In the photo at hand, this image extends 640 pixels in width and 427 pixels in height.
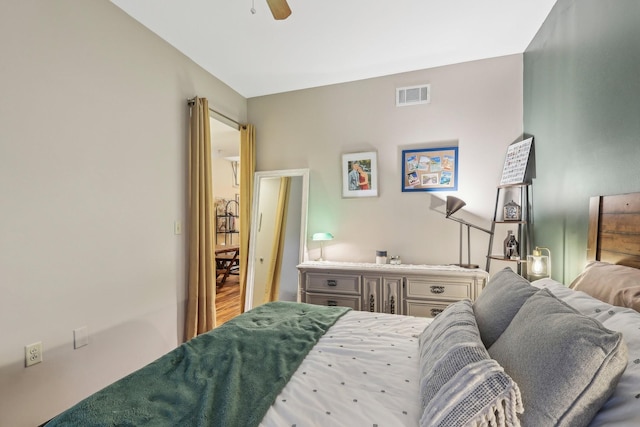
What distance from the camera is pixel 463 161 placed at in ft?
9.18

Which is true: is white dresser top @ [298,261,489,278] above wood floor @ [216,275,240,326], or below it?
above

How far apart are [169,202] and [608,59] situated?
2890 mm

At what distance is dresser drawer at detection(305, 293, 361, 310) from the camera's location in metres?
2.68

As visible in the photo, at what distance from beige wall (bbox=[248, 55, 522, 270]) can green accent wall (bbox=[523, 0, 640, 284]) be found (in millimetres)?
352

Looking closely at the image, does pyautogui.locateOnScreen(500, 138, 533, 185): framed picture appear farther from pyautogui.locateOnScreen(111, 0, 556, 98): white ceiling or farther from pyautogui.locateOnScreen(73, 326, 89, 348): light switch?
pyautogui.locateOnScreen(73, 326, 89, 348): light switch

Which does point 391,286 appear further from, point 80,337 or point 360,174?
point 80,337

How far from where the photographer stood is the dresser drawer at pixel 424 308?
247 cm

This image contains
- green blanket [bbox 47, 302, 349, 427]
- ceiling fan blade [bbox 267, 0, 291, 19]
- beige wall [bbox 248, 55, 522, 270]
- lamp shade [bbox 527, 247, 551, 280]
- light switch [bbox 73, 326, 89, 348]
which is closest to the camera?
green blanket [bbox 47, 302, 349, 427]

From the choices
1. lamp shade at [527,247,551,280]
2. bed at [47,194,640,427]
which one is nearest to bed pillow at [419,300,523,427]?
bed at [47,194,640,427]

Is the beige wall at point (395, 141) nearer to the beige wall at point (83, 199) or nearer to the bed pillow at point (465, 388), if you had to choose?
the beige wall at point (83, 199)

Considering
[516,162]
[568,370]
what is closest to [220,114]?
[516,162]

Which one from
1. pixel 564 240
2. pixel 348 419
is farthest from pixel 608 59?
pixel 348 419

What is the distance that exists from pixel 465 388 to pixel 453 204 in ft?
6.90

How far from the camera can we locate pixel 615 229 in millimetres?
1295
